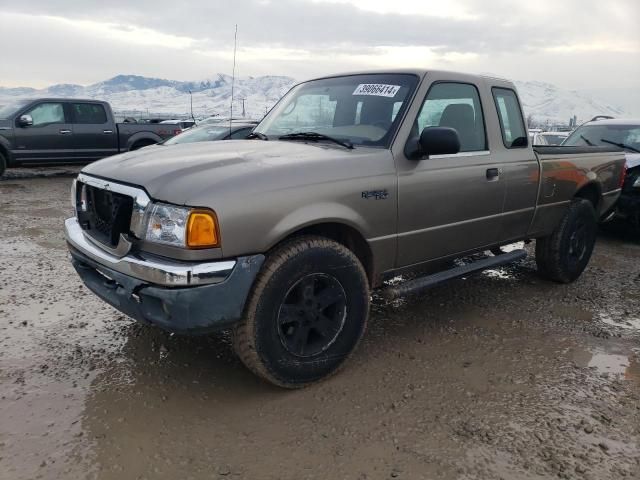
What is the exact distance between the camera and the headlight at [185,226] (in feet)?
8.05

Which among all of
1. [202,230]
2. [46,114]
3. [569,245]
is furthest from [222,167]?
[46,114]

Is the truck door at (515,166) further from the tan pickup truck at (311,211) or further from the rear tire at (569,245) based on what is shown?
the rear tire at (569,245)

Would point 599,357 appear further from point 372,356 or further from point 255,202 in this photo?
point 255,202

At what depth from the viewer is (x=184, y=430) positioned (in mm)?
2586

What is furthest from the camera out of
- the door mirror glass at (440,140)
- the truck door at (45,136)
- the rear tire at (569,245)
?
the truck door at (45,136)

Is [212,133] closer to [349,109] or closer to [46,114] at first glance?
[46,114]

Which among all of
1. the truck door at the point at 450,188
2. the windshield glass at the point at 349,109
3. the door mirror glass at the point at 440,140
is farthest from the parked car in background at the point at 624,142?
the door mirror glass at the point at 440,140

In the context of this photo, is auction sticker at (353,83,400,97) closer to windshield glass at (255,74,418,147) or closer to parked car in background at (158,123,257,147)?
windshield glass at (255,74,418,147)

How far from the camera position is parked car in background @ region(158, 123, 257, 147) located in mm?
9188

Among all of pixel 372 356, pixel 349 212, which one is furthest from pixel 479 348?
pixel 349 212

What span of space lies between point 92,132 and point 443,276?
35.0ft

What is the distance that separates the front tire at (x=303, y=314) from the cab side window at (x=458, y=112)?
1.20 metres

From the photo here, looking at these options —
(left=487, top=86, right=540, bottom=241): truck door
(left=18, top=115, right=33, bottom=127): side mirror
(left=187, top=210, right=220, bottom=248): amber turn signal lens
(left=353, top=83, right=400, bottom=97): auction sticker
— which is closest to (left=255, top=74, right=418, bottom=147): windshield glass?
(left=353, top=83, right=400, bottom=97): auction sticker

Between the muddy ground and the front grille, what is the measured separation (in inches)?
33.6
